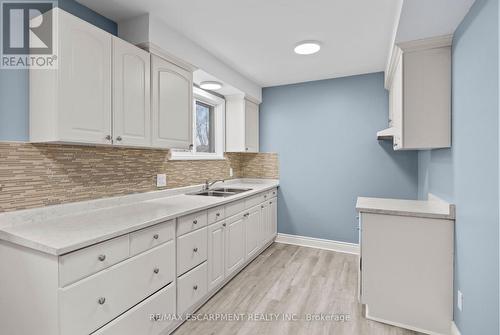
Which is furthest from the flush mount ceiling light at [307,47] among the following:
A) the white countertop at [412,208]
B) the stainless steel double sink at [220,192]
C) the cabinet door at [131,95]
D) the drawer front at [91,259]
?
the drawer front at [91,259]

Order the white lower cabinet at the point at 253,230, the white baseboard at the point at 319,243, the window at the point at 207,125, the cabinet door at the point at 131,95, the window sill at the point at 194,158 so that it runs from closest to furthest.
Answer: the cabinet door at the point at 131,95, the window sill at the point at 194,158, the white lower cabinet at the point at 253,230, the window at the point at 207,125, the white baseboard at the point at 319,243

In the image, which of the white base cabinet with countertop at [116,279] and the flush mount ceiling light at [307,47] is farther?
the flush mount ceiling light at [307,47]

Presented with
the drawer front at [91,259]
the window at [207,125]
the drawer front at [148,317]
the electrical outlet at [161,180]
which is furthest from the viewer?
the window at [207,125]

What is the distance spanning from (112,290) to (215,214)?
43.5 inches

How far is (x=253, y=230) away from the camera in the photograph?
3.22 meters

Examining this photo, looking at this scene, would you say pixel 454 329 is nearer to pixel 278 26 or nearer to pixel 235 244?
pixel 235 244

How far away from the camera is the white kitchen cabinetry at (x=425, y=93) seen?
6.44ft

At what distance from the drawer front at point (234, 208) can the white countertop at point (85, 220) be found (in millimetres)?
200

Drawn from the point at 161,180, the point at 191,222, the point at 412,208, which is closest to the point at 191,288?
the point at 191,222

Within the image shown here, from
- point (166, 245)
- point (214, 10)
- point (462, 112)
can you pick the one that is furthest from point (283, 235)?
point (214, 10)

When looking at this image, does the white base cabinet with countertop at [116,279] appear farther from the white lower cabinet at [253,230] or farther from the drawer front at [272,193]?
the drawer front at [272,193]

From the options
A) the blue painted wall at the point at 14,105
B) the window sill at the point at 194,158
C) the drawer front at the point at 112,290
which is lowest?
the drawer front at the point at 112,290

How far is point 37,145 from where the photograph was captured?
1.66 metres

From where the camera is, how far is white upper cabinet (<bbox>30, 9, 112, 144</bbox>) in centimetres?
152
